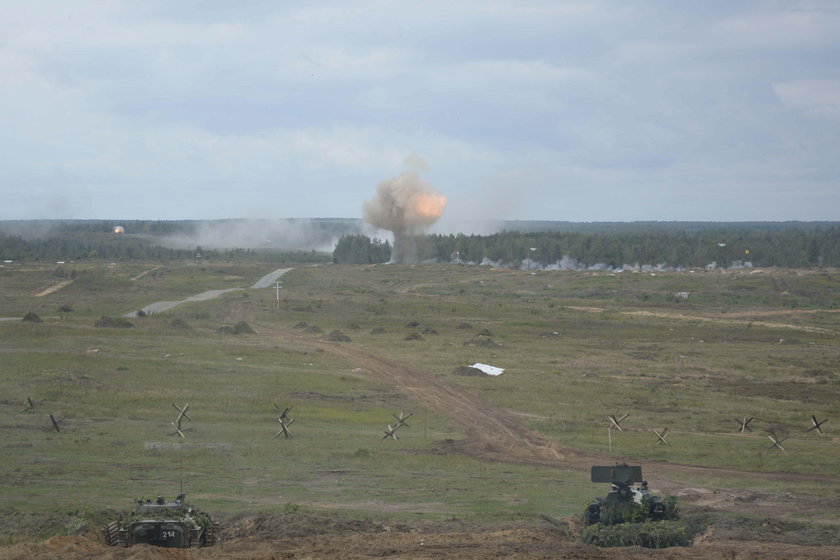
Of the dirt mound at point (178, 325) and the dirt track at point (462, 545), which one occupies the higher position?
the dirt track at point (462, 545)

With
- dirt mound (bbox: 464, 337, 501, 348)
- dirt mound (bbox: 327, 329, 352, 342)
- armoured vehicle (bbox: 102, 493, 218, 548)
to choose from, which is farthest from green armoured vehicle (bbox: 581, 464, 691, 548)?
dirt mound (bbox: 327, 329, 352, 342)

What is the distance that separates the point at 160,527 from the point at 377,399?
2996 centimetres

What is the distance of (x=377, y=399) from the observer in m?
52.0

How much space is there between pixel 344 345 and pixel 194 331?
13437mm

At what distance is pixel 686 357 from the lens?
74.4m

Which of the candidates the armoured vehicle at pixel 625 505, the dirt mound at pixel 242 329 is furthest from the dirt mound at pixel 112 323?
the armoured vehicle at pixel 625 505

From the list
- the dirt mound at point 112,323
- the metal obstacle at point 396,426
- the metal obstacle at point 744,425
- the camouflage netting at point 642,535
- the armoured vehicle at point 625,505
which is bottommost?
the metal obstacle at point 396,426

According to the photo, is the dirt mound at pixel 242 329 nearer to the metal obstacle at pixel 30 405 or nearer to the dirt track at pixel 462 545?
the metal obstacle at pixel 30 405

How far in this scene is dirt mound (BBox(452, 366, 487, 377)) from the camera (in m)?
61.2

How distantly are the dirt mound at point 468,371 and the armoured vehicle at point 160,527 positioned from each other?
1529 inches

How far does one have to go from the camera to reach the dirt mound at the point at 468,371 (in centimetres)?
6122

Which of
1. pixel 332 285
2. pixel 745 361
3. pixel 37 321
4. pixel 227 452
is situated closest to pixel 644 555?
pixel 227 452

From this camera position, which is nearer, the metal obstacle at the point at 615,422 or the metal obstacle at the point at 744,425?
the metal obstacle at the point at 615,422

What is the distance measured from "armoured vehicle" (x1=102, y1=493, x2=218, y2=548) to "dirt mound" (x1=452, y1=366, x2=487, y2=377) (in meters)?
38.8
